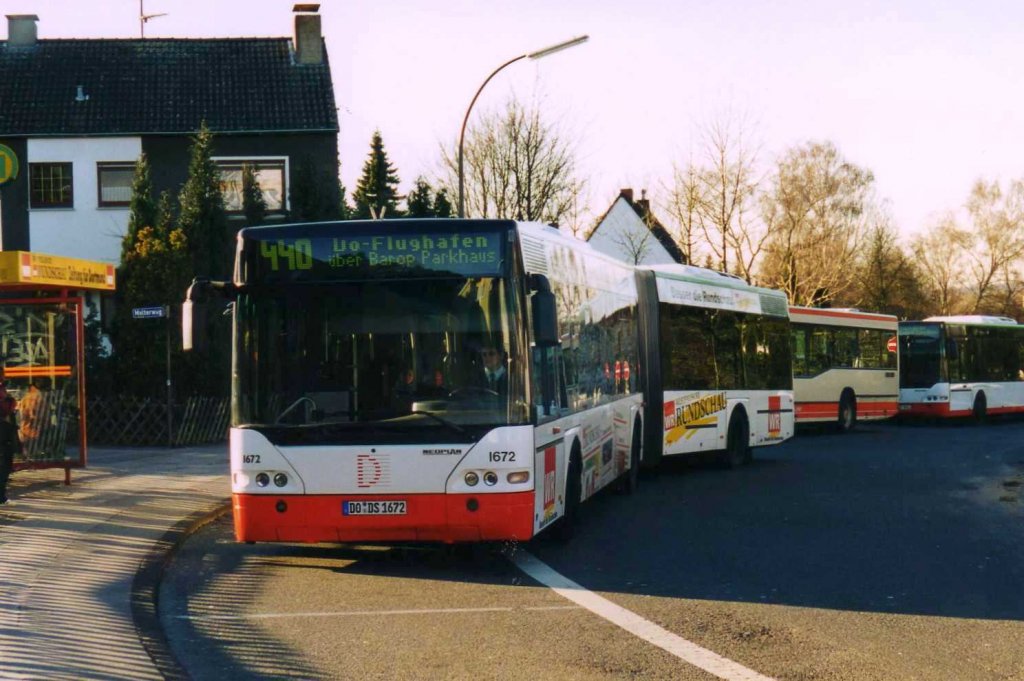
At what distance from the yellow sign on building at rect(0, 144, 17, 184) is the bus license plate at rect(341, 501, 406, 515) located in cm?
702

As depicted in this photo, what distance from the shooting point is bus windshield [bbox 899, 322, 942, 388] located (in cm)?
4034

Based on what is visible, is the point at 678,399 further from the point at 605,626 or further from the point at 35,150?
the point at 35,150

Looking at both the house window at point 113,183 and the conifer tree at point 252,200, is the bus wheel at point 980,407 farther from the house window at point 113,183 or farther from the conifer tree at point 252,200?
the house window at point 113,183

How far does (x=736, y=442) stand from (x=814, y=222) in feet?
166

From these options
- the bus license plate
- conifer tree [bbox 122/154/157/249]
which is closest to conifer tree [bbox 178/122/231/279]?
conifer tree [bbox 122/154/157/249]

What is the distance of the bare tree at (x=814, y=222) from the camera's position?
63188mm

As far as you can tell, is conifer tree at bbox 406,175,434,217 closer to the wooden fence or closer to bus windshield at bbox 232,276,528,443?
the wooden fence

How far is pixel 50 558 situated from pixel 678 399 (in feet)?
35.5

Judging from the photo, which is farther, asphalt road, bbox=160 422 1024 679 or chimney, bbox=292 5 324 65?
chimney, bbox=292 5 324 65

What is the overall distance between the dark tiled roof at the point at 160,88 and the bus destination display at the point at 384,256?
28.4 meters

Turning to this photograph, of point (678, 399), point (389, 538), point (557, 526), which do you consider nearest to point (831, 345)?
point (678, 399)

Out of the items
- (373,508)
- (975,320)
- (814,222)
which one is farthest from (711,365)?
(814,222)

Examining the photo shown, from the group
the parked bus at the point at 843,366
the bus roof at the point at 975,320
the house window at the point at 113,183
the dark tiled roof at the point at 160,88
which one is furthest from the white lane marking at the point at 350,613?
the bus roof at the point at 975,320

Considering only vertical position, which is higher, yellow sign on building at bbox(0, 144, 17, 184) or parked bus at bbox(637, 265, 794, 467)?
yellow sign on building at bbox(0, 144, 17, 184)
